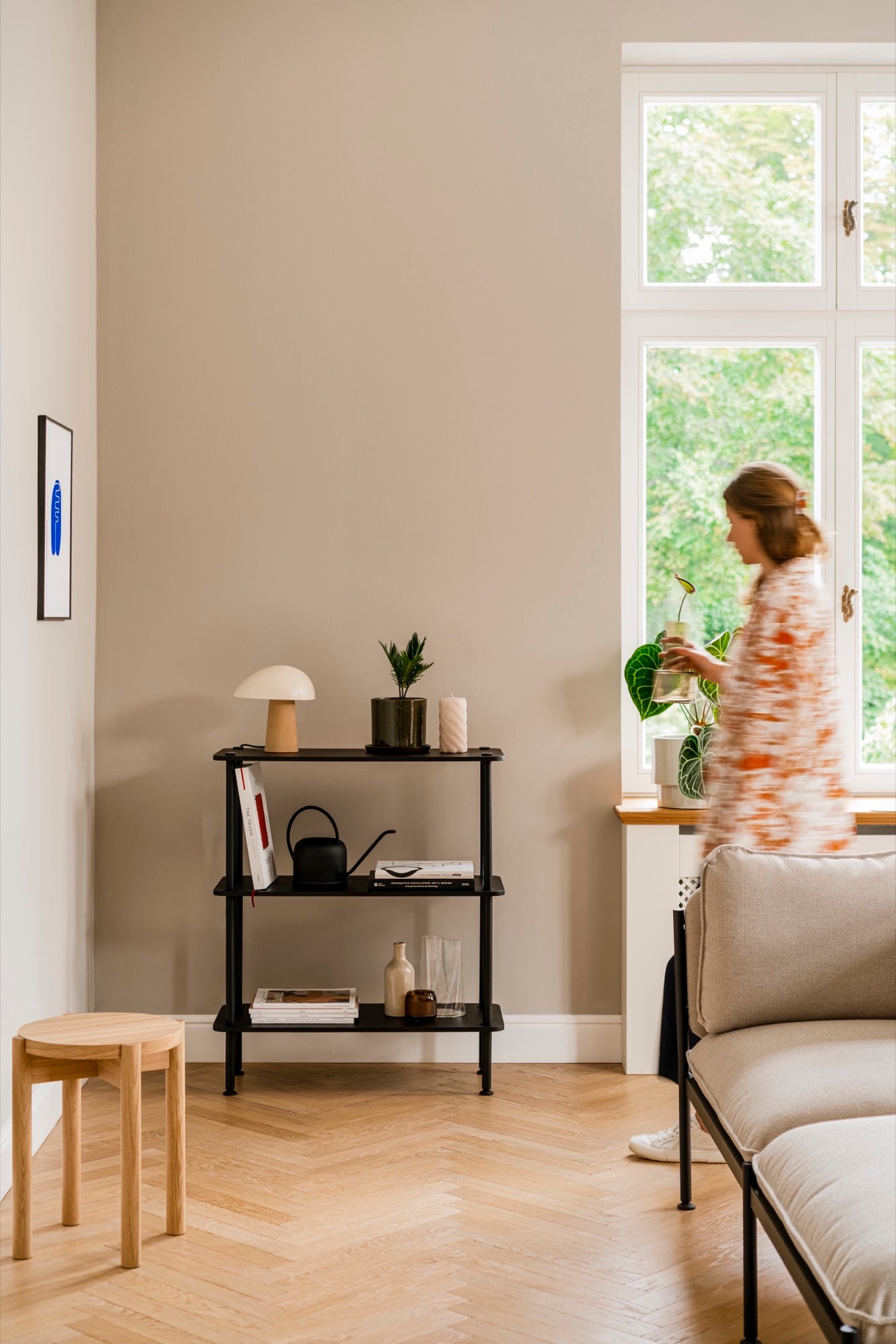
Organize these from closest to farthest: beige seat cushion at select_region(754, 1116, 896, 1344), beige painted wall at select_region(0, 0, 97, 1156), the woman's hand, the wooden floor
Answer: beige seat cushion at select_region(754, 1116, 896, 1344)
the wooden floor
beige painted wall at select_region(0, 0, 97, 1156)
the woman's hand

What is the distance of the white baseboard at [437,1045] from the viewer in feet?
11.6

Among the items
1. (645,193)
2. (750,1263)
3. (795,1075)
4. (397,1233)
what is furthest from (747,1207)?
(645,193)

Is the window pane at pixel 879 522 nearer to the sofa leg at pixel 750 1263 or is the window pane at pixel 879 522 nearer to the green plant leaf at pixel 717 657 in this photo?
the green plant leaf at pixel 717 657

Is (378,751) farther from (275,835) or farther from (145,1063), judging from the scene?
(145,1063)

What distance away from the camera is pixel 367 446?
3557 millimetres

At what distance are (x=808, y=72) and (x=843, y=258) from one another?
573 millimetres

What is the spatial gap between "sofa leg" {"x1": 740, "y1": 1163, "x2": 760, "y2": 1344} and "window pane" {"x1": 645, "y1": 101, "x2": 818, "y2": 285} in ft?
8.93

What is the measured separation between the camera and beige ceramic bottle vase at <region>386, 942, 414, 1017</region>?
3330 mm

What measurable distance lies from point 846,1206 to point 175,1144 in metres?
1.34

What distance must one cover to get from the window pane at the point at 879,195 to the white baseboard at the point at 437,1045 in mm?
2435

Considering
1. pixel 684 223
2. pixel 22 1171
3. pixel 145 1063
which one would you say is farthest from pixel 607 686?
pixel 22 1171

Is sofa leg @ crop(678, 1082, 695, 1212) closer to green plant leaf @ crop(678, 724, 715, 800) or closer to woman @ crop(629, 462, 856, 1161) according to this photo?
woman @ crop(629, 462, 856, 1161)

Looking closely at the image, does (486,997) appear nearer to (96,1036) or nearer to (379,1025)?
(379,1025)

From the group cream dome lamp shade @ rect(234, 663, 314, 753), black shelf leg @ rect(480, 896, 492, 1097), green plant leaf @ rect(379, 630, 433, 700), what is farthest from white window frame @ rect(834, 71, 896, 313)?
black shelf leg @ rect(480, 896, 492, 1097)
